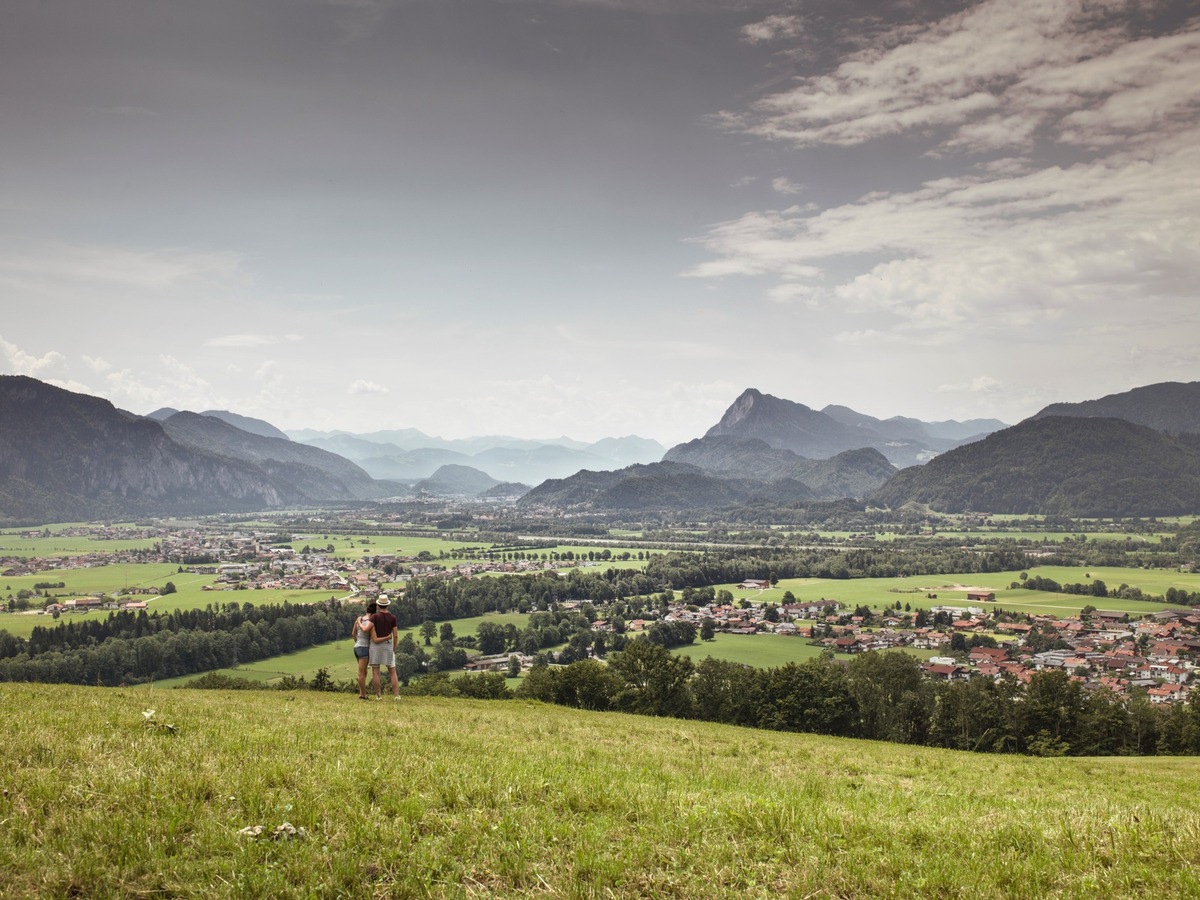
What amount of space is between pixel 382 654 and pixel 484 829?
45.9 feet

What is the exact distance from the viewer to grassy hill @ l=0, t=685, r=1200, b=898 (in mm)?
5328

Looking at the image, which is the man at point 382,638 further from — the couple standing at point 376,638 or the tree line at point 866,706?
the tree line at point 866,706

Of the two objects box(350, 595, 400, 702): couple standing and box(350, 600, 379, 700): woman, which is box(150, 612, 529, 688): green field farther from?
box(350, 595, 400, 702): couple standing

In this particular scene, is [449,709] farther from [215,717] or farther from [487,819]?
[487,819]

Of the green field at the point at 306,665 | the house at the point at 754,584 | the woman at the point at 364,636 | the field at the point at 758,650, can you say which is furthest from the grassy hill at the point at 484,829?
the house at the point at 754,584

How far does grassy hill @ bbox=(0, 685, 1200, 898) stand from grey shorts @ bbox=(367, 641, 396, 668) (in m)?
8.53

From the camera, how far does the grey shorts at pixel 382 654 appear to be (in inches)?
752

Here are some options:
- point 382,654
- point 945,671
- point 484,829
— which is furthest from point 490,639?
point 484,829

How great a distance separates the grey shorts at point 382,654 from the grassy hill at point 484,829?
8529mm

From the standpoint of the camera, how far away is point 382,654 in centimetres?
1922

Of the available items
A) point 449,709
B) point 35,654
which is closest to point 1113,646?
point 449,709

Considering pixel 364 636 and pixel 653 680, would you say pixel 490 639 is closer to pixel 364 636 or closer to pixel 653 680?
pixel 653 680

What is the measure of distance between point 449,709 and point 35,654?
86.7 meters

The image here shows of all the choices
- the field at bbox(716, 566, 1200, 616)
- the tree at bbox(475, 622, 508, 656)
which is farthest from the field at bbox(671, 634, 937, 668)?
the field at bbox(716, 566, 1200, 616)
